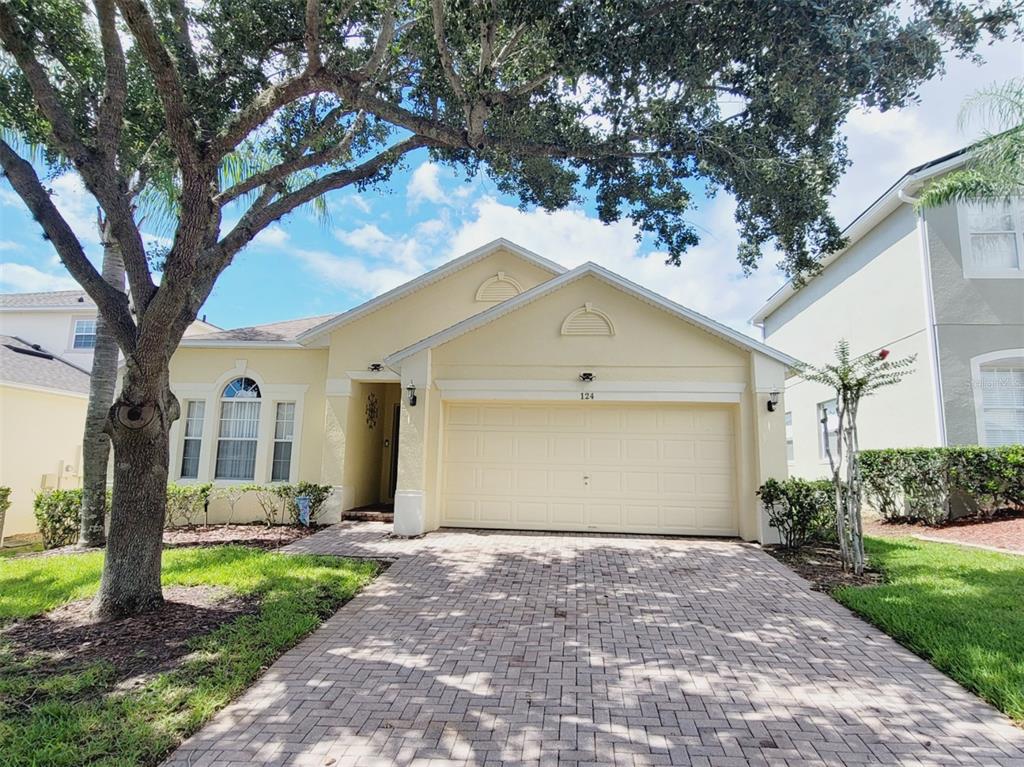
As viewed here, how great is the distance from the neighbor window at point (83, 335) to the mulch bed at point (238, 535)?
1373cm

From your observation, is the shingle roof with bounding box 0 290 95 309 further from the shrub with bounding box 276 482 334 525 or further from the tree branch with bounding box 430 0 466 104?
the tree branch with bounding box 430 0 466 104

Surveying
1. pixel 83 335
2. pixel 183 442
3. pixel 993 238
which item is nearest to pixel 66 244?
pixel 183 442

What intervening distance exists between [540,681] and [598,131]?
303 inches

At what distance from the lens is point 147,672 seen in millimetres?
4375

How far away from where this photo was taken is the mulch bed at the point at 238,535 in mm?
9758

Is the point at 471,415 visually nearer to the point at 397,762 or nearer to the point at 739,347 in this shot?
the point at 739,347

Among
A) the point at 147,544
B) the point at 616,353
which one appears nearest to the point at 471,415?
the point at 616,353

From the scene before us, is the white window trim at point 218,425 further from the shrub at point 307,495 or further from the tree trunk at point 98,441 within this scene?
the tree trunk at point 98,441

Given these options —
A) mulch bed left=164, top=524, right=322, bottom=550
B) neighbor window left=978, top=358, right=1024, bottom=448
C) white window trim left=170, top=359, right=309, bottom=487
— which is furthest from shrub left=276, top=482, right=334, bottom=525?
neighbor window left=978, top=358, right=1024, bottom=448

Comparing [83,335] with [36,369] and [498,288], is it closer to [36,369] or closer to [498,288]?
[36,369]

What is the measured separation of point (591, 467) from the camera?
1039 cm

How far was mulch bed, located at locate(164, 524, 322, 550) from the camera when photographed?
976 cm

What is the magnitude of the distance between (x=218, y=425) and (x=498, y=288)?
7402 millimetres

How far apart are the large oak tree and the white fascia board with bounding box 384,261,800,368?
1019mm
